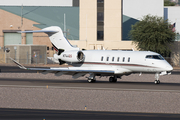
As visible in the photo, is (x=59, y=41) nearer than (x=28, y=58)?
Yes

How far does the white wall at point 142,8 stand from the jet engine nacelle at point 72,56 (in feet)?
174

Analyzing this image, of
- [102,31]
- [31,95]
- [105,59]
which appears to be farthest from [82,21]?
[31,95]

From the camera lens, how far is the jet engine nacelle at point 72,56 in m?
30.6

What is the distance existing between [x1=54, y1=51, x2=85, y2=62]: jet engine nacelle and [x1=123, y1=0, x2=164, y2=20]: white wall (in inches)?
2082

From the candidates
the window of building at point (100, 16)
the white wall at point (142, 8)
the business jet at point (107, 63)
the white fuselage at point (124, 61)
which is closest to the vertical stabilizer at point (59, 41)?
the business jet at point (107, 63)

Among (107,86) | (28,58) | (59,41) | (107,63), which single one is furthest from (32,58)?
(107,86)

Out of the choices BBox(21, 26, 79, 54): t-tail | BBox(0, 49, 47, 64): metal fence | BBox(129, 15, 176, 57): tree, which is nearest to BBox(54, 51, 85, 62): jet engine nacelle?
BBox(21, 26, 79, 54): t-tail

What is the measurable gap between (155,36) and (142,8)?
94.8 feet

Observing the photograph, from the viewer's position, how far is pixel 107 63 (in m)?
29.7

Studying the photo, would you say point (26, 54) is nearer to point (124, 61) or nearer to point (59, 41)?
point (59, 41)

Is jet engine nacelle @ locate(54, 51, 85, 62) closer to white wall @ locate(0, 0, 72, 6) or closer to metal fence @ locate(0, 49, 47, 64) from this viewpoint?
metal fence @ locate(0, 49, 47, 64)

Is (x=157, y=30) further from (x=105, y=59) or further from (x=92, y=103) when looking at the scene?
(x=92, y=103)

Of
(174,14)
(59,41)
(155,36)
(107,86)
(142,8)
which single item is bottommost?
(107,86)

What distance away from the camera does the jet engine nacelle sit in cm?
3064
